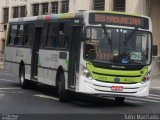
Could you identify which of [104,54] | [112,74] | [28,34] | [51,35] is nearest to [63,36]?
[51,35]

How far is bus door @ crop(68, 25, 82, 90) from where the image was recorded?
17.4 metres

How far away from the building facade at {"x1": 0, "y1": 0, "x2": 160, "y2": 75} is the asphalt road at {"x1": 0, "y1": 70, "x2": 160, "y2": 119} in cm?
941

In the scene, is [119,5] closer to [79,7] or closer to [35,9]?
[79,7]

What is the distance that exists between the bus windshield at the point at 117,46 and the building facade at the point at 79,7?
11.2 m

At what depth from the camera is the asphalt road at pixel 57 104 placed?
15.9 meters

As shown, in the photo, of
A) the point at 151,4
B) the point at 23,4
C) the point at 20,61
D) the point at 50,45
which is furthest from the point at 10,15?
the point at 50,45

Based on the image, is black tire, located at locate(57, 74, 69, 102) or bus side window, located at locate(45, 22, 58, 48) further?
bus side window, located at locate(45, 22, 58, 48)

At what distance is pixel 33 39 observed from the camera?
22.1 meters

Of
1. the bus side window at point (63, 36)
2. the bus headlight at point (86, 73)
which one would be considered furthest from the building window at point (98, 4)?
the bus headlight at point (86, 73)

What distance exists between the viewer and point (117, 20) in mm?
17547

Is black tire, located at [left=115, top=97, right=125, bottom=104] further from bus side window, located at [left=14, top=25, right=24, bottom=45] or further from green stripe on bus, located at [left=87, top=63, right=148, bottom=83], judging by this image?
bus side window, located at [left=14, top=25, right=24, bottom=45]

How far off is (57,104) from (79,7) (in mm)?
29168

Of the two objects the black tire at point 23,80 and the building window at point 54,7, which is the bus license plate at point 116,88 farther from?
the building window at point 54,7

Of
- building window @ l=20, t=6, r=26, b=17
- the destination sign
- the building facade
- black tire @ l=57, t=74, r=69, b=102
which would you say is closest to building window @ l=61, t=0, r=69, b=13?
the building facade
